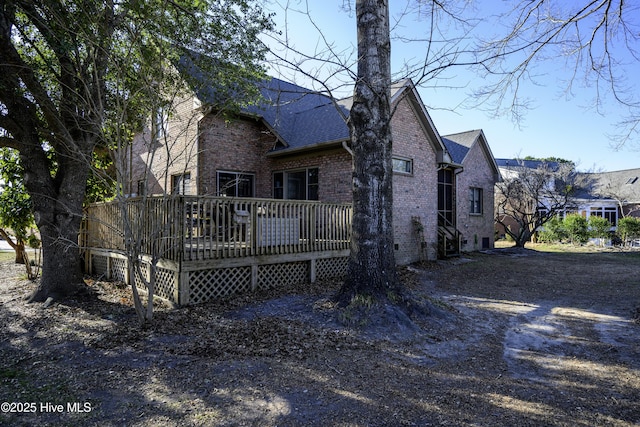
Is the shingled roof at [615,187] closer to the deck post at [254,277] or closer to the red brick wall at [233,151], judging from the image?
the red brick wall at [233,151]

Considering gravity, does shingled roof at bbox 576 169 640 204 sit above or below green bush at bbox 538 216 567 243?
above

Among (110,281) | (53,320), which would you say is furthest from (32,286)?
(53,320)

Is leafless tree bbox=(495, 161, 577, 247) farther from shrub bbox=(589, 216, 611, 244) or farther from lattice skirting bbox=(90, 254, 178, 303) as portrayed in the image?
lattice skirting bbox=(90, 254, 178, 303)

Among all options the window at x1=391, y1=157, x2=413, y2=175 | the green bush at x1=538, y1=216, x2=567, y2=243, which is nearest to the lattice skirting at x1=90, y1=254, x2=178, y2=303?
the window at x1=391, y1=157, x2=413, y2=175

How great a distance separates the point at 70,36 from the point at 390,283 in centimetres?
726

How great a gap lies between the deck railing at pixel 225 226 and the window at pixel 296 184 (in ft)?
9.23

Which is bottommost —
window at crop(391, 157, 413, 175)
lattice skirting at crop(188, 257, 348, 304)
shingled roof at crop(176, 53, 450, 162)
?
lattice skirting at crop(188, 257, 348, 304)

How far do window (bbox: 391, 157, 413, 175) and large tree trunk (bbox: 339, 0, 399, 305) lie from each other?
6.24 m

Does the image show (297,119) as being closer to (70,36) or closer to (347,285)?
(70,36)

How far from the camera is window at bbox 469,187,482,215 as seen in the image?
18.5 m

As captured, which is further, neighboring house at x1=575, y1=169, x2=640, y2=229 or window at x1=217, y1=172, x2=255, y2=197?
neighboring house at x1=575, y1=169, x2=640, y2=229

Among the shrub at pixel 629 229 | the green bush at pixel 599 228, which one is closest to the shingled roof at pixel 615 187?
the green bush at pixel 599 228

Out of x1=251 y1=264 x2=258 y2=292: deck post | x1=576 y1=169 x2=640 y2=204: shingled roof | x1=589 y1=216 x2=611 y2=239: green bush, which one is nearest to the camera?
x1=251 y1=264 x2=258 y2=292: deck post

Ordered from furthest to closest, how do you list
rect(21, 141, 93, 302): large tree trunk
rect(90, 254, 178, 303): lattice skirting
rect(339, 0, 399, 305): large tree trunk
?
rect(21, 141, 93, 302): large tree trunk < rect(90, 254, 178, 303): lattice skirting < rect(339, 0, 399, 305): large tree trunk
